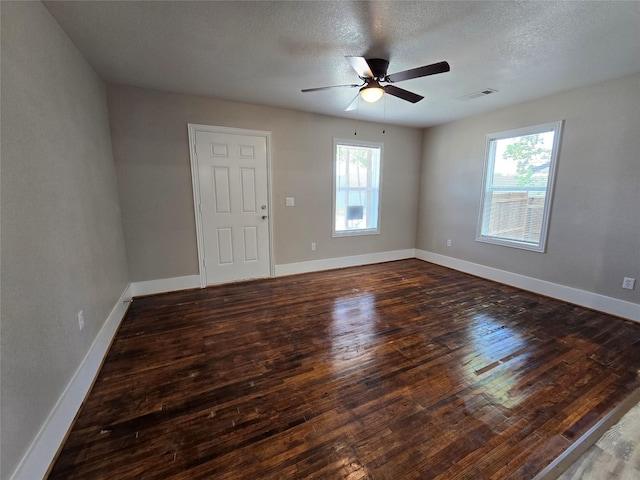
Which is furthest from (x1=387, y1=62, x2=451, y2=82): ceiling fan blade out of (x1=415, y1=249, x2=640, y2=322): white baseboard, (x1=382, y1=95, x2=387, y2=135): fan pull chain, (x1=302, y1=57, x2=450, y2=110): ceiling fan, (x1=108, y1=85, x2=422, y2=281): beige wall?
(x1=415, y1=249, x2=640, y2=322): white baseboard

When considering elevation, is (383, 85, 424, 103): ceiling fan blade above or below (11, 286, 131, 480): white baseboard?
above

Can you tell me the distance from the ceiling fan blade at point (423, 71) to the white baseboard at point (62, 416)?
312cm

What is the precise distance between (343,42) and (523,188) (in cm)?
317

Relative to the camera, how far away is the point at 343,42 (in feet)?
7.18

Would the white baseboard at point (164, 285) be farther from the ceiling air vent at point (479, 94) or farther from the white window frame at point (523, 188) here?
the white window frame at point (523, 188)

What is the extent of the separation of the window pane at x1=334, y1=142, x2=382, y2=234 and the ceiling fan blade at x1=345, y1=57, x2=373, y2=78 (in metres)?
2.19

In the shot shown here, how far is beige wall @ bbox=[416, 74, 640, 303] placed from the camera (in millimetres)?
2824

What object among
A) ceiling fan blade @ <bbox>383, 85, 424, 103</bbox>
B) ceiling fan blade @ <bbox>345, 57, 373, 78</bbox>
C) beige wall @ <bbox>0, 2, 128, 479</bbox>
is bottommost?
beige wall @ <bbox>0, 2, 128, 479</bbox>

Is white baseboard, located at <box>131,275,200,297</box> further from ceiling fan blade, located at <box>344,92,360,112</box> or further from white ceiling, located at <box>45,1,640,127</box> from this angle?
ceiling fan blade, located at <box>344,92,360,112</box>

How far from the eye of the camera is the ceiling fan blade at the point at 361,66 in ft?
6.81

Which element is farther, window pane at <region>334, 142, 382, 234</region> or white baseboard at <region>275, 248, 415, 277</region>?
window pane at <region>334, 142, 382, 234</region>

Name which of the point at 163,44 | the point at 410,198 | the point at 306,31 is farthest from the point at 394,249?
the point at 163,44

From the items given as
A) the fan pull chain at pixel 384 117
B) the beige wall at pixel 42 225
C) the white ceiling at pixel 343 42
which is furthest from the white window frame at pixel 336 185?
the beige wall at pixel 42 225

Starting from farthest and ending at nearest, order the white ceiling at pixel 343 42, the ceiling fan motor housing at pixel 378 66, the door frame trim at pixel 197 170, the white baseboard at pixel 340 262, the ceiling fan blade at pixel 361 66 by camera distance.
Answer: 1. the white baseboard at pixel 340 262
2. the door frame trim at pixel 197 170
3. the ceiling fan motor housing at pixel 378 66
4. the ceiling fan blade at pixel 361 66
5. the white ceiling at pixel 343 42
